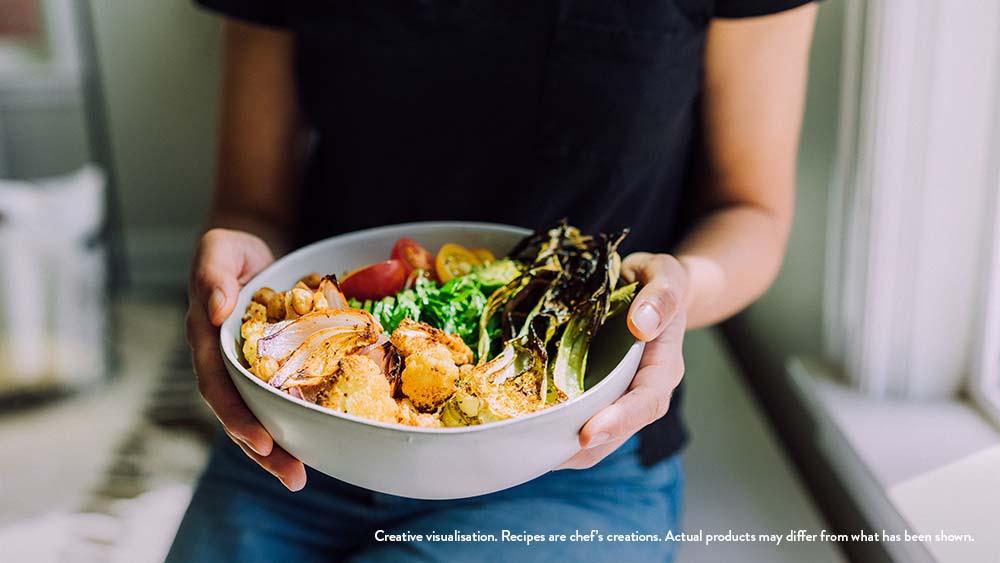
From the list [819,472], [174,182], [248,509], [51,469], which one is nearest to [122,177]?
[174,182]

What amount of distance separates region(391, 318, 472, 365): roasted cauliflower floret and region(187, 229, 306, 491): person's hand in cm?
11

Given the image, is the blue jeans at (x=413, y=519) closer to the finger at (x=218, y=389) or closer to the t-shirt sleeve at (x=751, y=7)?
the finger at (x=218, y=389)

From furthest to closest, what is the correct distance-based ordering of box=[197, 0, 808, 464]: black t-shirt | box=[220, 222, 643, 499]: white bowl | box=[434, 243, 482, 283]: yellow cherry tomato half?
box=[197, 0, 808, 464]: black t-shirt
box=[434, 243, 482, 283]: yellow cherry tomato half
box=[220, 222, 643, 499]: white bowl

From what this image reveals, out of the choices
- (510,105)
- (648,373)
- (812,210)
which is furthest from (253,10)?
(812,210)

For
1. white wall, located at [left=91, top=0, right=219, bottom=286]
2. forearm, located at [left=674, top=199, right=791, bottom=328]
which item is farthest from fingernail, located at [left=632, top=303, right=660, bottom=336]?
white wall, located at [left=91, top=0, right=219, bottom=286]

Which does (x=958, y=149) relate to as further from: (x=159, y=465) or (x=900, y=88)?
(x=159, y=465)

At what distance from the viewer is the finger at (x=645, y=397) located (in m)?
0.54

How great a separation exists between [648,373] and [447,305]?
164mm

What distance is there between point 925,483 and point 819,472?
0.84 feet

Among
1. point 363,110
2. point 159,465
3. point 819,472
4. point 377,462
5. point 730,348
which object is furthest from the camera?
point 730,348

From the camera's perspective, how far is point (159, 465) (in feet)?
4.26

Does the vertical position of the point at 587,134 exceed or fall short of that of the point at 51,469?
it exceeds it

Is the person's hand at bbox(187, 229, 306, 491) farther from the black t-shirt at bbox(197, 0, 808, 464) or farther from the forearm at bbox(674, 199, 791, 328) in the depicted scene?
the forearm at bbox(674, 199, 791, 328)

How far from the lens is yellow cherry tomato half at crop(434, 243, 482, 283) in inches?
27.9
